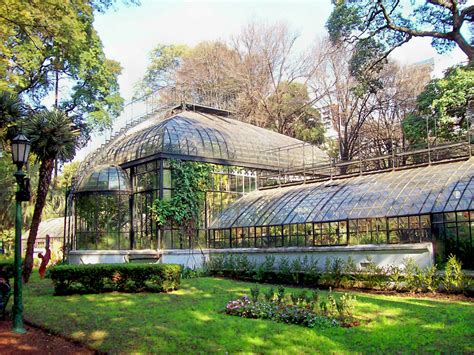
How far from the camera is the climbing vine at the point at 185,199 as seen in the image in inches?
859

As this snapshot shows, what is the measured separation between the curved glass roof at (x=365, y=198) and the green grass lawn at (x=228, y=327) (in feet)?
12.7

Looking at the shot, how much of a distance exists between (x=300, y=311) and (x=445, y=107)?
16.6m

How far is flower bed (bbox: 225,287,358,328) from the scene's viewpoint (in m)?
9.78

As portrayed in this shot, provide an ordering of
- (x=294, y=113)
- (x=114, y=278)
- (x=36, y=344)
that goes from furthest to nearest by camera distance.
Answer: (x=294, y=113) < (x=114, y=278) < (x=36, y=344)

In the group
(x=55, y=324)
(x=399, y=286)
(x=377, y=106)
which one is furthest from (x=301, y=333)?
(x=377, y=106)

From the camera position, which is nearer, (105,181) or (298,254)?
(298,254)

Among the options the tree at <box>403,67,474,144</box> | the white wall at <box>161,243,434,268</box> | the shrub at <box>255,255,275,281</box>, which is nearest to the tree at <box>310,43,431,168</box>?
the tree at <box>403,67,474,144</box>

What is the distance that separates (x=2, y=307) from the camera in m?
10.9

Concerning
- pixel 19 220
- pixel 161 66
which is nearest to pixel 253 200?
pixel 19 220

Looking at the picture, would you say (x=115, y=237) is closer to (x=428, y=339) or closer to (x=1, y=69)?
(x=1, y=69)

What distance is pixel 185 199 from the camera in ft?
74.1

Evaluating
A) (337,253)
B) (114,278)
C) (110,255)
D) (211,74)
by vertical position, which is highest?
(211,74)

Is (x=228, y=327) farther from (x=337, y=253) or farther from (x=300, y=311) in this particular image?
(x=337, y=253)

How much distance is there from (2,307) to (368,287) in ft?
35.3
